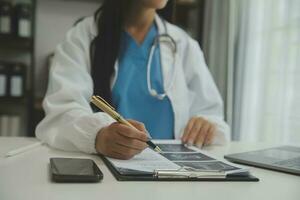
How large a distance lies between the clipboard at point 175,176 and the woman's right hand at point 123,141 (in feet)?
0.32

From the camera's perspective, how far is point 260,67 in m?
2.18

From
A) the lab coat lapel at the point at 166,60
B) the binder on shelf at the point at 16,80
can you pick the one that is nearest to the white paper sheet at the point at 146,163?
the lab coat lapel at the point at 166,60

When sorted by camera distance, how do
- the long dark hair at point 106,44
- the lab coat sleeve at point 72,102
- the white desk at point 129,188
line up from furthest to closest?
the long dark hair at point 106,44, the lab coat sleeve at point 72,102, the white desk at point 129,188

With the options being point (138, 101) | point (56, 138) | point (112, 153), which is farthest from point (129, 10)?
point (112, 153)

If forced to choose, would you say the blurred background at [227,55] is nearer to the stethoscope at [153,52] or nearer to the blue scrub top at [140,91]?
the stethoscope at [153,52]

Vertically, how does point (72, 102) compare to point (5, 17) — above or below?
below

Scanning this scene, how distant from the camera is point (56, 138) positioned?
94cm

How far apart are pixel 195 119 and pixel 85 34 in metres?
0.47

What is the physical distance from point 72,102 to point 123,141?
0.33m

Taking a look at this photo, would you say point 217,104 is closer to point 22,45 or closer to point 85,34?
point 85,34

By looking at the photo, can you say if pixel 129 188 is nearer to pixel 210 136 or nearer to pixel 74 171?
pixel 74 171

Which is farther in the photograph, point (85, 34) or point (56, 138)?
point (85, 34)

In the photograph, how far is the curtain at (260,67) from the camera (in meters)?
1.93

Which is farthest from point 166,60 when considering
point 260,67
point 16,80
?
point 16,80
